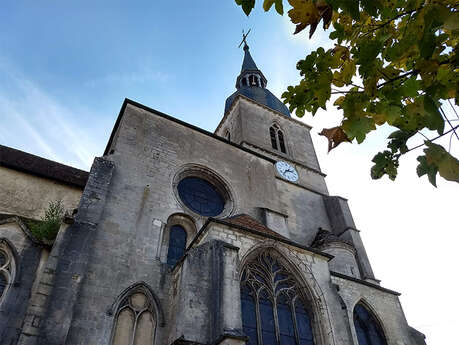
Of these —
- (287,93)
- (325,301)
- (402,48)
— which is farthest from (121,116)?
(402,48)

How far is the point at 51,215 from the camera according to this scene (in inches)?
372

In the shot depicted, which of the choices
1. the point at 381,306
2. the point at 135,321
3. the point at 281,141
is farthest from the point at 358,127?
the point at 281,141

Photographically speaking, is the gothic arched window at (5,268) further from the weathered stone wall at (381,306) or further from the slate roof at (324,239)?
the slate roof at (324,239)

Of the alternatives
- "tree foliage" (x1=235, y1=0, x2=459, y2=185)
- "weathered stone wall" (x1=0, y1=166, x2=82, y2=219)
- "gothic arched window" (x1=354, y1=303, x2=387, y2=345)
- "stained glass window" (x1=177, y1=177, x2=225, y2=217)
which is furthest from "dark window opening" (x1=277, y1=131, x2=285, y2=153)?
"tree foliage" (x1=235, y1=0, x2=459, y2=185)

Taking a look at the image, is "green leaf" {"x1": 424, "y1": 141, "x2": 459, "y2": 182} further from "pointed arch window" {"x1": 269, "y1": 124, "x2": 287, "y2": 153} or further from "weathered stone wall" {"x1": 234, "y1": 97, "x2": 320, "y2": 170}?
"pointed arch window" {"x1": 269, "y1": 124, "x2": 287, "y2": 153}

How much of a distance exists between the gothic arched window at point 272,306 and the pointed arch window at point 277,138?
11.8 metres

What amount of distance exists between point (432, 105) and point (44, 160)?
13.0 m

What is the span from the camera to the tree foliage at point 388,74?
222 cm

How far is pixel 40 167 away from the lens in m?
11.5

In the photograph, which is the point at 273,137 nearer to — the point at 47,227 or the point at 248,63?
the point at 248,63

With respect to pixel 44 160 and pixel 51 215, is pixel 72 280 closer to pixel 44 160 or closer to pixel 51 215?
pixel 51 215

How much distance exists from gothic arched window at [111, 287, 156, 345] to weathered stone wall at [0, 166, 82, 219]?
162 inches

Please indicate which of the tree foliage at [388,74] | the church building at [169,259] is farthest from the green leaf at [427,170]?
the church building at [169,259]

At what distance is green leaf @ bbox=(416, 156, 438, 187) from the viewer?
2371 mm
